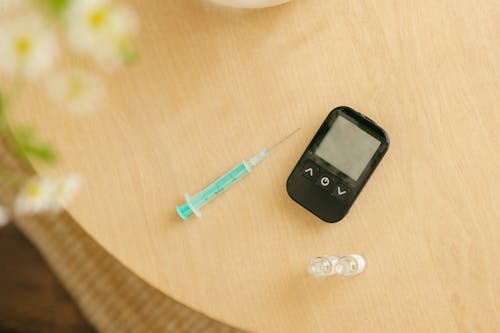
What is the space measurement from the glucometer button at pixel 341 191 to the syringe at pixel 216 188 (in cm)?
9

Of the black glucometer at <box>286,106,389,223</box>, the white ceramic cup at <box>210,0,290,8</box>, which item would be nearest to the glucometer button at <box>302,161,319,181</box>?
the black glucometer at <box>286,106,389,223</box>

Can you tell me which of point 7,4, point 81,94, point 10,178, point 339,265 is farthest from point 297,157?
point 10,178

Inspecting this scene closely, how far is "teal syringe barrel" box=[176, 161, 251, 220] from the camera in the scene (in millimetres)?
654

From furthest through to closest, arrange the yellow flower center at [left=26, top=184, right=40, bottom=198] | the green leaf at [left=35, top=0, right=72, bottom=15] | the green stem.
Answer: the green stem < the yellow flower center at [left=26, top=184, right=40, bottom=198] < the green leaf at [left=35, top=0, right=72, bottom=15]

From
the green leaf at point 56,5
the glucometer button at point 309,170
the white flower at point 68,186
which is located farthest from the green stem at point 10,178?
the green leaf at point 56,5

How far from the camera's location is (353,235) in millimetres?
663

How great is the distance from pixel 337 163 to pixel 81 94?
0.92 feet

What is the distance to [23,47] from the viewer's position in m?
0.40

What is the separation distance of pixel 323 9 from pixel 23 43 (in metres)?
0.35

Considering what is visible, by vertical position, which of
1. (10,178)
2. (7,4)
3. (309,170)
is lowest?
(10,178)

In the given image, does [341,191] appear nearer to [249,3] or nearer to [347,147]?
[347,147]

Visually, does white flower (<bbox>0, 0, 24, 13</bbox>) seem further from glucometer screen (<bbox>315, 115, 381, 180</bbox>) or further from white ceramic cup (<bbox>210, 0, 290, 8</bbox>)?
glucometer screen (<bbox>315, 115, 381, 180</bbox>)

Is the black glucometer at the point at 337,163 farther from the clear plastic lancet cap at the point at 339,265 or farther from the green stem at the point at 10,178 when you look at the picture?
the green stem at the point at 10,178

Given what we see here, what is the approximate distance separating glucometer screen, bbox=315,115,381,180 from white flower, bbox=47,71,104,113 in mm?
245
